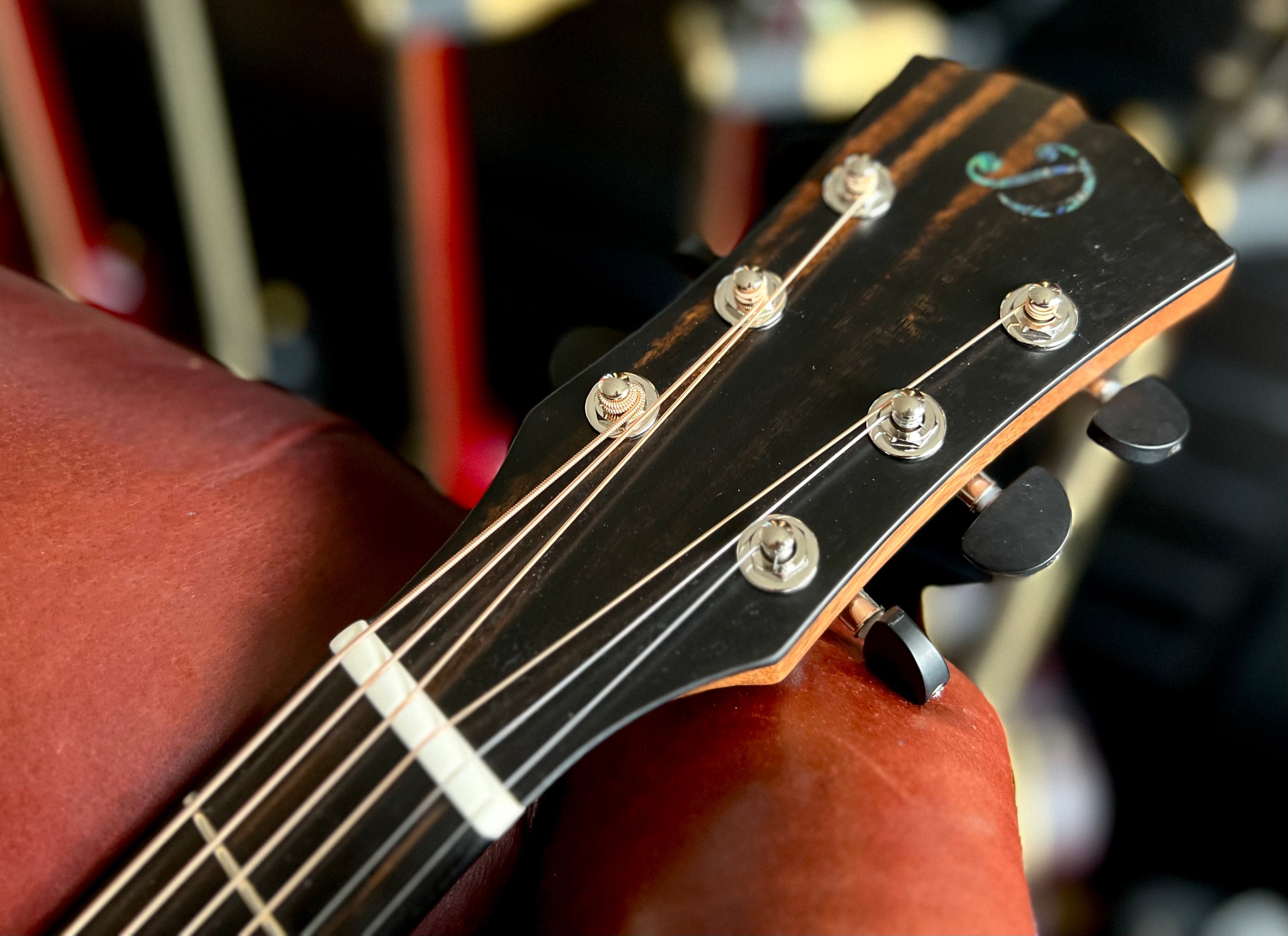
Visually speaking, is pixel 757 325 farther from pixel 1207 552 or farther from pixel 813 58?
pixel 1207 552

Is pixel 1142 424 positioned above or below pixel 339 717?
below

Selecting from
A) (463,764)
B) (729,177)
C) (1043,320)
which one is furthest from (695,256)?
(729,177)

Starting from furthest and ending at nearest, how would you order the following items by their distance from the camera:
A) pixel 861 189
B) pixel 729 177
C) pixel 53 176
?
1. pixel 53 176
2. pixel 729 177
3. pixel 861 189

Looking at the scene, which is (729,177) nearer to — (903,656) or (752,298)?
(752,298)

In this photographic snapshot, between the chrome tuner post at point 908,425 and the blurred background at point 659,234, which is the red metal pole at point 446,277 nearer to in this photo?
the blurred background at point 659,234

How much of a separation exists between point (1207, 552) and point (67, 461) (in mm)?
1147

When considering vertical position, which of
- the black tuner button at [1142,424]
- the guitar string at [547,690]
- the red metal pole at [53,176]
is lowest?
the black tuner button at [1142,424]

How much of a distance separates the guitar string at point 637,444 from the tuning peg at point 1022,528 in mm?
126

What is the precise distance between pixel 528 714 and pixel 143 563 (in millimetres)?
174

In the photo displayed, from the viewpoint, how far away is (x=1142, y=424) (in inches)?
17.9

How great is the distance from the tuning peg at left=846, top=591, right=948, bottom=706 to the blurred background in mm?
480

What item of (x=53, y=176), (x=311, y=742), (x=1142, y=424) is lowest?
(x=1142, y=424)

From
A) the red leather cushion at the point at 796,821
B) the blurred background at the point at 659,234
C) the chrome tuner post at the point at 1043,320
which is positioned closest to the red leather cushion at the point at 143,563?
the red leather cushion at the point at 796,821

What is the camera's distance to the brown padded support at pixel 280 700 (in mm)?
357
